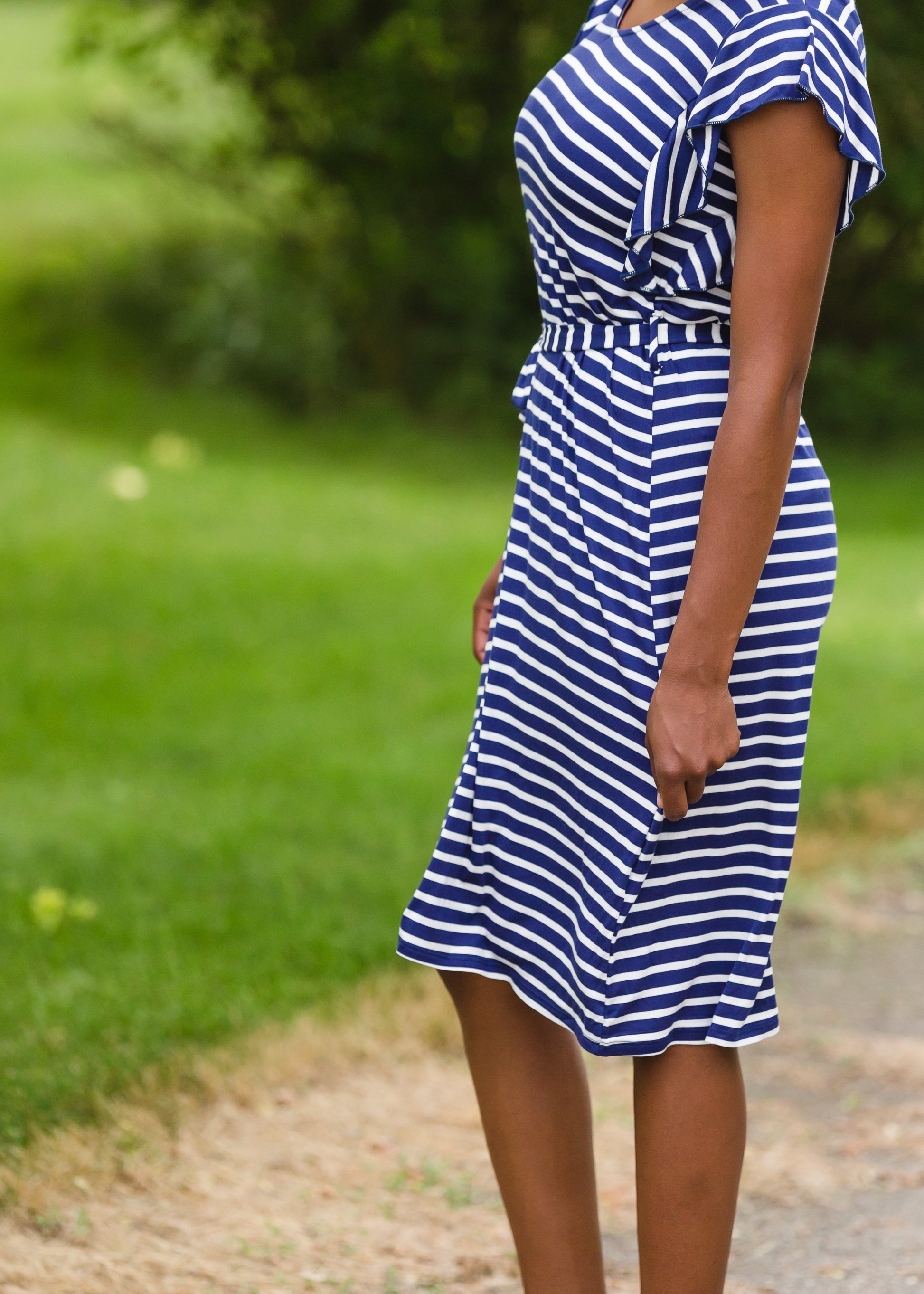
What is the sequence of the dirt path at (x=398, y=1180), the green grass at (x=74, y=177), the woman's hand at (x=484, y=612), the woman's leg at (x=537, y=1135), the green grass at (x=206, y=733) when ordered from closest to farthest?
the woman's leg at (x=537, y=1135), the woman's hand at (x=484, y=612), the dirt path at (x=398, y=1180), the green grass at (x=206, y=733), the green grass at (x=74, y=177)

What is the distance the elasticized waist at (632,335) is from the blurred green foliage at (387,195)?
29.4 feet

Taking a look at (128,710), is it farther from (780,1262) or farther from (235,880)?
(780,1262)

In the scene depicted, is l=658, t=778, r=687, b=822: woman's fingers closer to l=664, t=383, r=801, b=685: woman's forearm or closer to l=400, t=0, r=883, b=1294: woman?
l=400, t=0, r=883, b=1294: woman

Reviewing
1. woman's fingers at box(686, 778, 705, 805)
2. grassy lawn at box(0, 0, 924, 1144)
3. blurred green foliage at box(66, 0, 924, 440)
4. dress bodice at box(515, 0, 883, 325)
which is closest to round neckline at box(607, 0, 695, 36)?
dress bodice at box(515, 0, 883, 325)

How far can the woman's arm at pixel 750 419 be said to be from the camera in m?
1.58

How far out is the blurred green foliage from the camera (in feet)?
34.2

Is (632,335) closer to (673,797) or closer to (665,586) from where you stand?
(665,586)

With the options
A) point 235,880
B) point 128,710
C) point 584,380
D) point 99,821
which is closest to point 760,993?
point 584,380

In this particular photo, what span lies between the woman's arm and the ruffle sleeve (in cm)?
2

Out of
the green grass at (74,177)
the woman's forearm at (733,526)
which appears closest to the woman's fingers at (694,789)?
the woman's forearm at (733,526)

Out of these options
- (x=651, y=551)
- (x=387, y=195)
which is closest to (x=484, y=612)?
(x=651, y=551)

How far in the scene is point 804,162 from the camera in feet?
5.15

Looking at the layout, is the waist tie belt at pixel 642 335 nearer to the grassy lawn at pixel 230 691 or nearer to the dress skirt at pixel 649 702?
the dress skirt at pixel 649 702

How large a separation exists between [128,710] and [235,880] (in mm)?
1549
